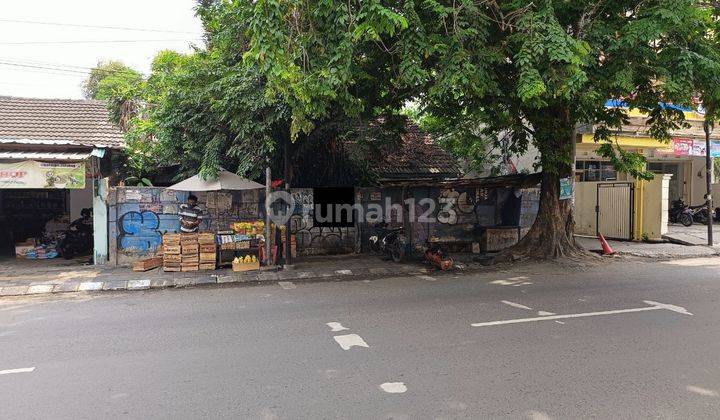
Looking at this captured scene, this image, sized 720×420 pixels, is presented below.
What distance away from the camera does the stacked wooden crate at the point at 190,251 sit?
36.9ft

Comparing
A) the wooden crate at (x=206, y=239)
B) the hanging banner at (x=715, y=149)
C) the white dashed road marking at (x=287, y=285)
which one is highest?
the hanging banner at (x=715, y=149)

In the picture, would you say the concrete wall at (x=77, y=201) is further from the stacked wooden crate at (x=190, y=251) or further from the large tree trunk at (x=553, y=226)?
the large tree trunk at (x=553, y=226)

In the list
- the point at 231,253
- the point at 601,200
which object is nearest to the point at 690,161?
the point at 601,200

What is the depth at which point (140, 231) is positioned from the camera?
1245 centimetres

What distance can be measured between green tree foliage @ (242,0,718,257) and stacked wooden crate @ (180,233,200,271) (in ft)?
14.0

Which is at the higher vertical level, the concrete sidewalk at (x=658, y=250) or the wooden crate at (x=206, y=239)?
the wooden crate at (x=206, y=239)

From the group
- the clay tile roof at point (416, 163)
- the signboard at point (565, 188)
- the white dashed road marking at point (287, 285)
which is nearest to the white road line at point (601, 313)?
the white dashed road marking at point (287, 285)

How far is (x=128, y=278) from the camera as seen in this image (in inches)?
408

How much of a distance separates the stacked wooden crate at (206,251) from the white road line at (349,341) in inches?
258

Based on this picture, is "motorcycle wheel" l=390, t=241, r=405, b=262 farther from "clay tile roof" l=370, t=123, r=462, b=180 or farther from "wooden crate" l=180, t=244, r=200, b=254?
"wooden crate" l=180, t=244, r=200, b=254

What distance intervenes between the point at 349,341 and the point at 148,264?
24.9ft

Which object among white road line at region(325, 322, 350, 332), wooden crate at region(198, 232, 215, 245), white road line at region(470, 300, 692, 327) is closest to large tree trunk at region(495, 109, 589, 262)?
white road line at region(470, 300, 692, 327)

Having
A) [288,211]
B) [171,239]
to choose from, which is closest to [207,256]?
[171,239]

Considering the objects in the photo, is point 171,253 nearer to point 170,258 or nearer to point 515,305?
point 170,258
